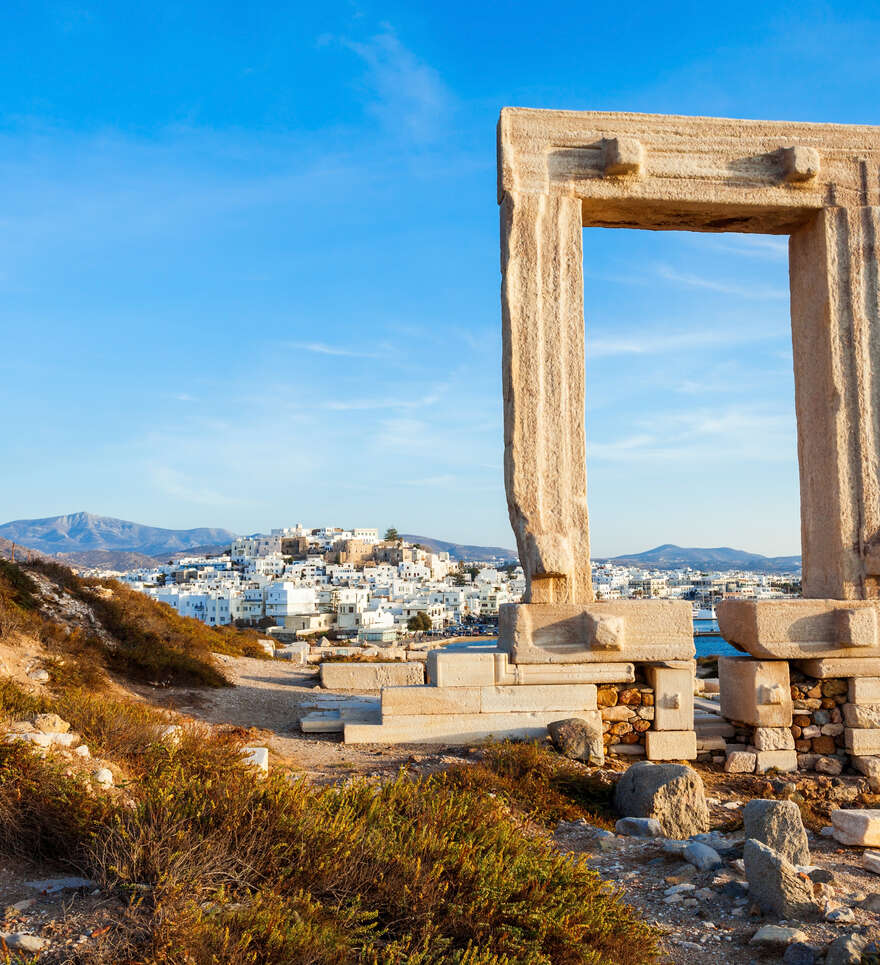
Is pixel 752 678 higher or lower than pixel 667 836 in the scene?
higher

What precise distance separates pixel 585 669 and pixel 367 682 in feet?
17.8

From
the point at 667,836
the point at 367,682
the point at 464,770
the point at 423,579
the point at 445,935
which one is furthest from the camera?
the point at 423,579

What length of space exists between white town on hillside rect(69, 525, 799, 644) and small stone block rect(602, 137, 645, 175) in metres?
19.6

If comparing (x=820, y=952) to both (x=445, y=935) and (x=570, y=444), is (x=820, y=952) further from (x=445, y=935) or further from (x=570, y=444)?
(x=570, y=444)

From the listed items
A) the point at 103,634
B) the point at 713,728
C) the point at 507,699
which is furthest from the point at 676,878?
the point at 103,634

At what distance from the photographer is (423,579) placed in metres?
102

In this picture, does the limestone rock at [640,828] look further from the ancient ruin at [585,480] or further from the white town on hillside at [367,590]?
the white town on hillside at [367,590]

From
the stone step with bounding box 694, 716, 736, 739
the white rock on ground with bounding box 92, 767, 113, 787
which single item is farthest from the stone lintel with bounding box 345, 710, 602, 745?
the white rock on ground with bounding box 92, 767, 113, 787

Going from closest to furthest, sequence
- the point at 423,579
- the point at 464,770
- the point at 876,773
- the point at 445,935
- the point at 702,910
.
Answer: the point at 445,935 → the point at 702,910 → the point at 464,770 → the point at 876,773 → the point at 423,579

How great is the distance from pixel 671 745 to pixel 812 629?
1830 millimetres

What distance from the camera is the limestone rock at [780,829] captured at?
482 cm

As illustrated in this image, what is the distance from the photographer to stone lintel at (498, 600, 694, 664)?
25.8 ft

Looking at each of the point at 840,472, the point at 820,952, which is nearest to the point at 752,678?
the point at 840,472

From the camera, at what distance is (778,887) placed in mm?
4062
